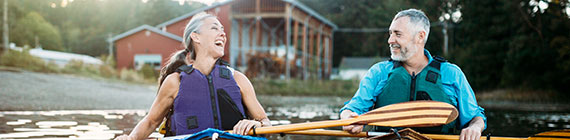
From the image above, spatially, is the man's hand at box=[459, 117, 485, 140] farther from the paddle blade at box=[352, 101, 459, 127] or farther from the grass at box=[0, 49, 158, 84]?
the grass at box=[0, 49, 158, 84]

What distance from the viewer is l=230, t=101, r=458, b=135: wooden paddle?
2521 mm

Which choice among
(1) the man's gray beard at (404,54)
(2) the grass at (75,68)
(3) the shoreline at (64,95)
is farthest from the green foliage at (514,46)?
(1) the man's gray beard at (404,54)

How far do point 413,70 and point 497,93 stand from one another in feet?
57.5

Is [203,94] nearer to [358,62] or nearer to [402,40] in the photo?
[402,40]

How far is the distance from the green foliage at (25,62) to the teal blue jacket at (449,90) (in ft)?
52.2

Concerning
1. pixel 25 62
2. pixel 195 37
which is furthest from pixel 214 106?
pixel 25 62

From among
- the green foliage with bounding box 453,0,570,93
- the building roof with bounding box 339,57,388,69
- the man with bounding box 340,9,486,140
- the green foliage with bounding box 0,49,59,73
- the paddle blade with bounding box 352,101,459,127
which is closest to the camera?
the paddle blade with bounding box 352,101,459,127

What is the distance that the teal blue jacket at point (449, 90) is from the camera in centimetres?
282

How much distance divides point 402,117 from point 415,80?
35cm

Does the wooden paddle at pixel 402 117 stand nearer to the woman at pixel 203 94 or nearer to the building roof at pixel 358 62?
the woman at pixel 203 94

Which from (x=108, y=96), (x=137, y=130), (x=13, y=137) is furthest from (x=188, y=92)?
(x=108, y=96)

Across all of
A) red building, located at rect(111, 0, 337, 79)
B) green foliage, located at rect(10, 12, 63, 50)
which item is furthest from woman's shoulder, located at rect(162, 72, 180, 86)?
green foliage, located at rect(10, 12, 63, 50)

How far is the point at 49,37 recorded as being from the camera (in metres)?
31.5

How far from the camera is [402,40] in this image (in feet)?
9.21
